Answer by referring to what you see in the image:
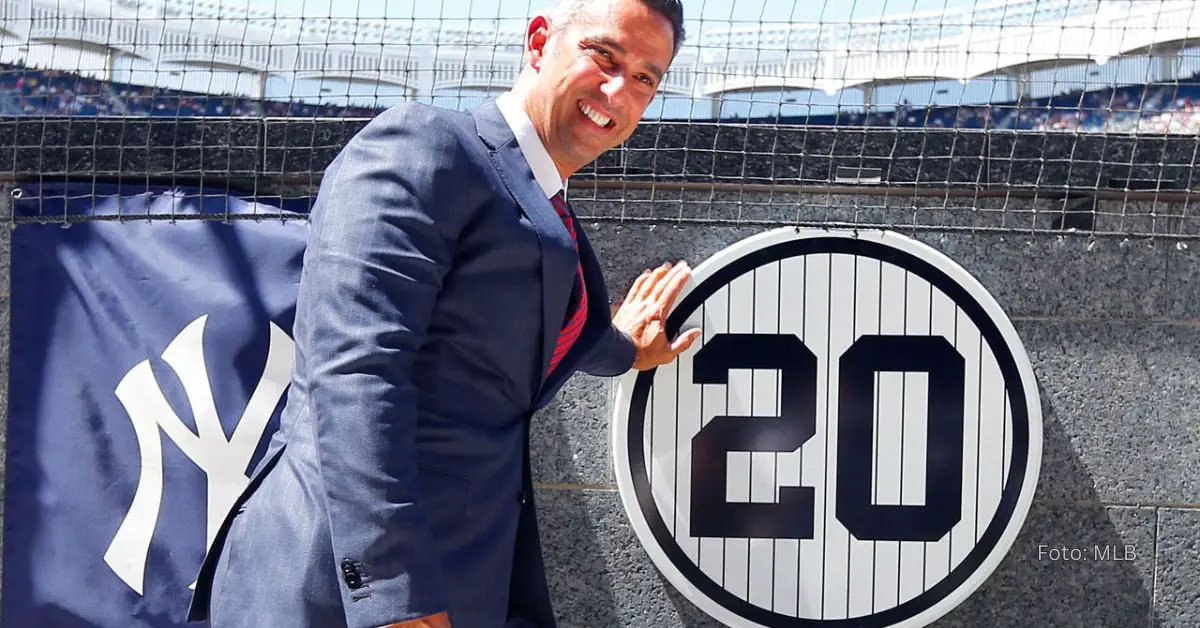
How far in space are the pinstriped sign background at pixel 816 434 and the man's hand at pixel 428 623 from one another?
1681 mm

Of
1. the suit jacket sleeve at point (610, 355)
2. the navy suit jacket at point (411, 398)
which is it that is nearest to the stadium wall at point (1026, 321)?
the suit jacket sleeve at point (610, 355)

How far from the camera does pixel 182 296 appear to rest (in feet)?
11.6

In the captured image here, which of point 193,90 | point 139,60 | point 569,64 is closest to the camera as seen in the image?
point 569,64

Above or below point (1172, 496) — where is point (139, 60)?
above

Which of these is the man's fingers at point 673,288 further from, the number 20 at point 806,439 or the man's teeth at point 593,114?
the man's teeth at point 593,114

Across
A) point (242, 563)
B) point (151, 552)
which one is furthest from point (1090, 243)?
point (151, 552)

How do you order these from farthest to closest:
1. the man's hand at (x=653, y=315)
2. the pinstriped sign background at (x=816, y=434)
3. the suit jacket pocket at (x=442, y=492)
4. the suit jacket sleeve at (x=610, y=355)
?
the pinstriped sign background at (x=816, y=434)
the man's hand at (x=653, y=315)
the suit jacket sleeve at (x=610, y=355)
the suit jacket pocket at (x=442, y=492)

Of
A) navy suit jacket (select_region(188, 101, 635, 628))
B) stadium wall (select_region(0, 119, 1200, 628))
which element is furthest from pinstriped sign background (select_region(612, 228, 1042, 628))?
navy suit jacket (select_region(188, 101, 635, 628))

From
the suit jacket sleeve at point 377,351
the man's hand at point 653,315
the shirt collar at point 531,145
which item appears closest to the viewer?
the suit jacket sleeve at point 377,351

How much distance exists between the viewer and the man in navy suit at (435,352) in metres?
1.76

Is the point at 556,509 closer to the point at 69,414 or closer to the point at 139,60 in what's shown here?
the point at 69,414

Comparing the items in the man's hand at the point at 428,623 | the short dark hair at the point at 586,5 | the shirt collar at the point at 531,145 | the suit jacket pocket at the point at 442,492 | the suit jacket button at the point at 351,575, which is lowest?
the man's hand at the point at 428,623

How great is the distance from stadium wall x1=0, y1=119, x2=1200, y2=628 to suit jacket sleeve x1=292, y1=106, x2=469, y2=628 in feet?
5.75

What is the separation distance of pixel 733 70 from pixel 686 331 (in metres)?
1.00
